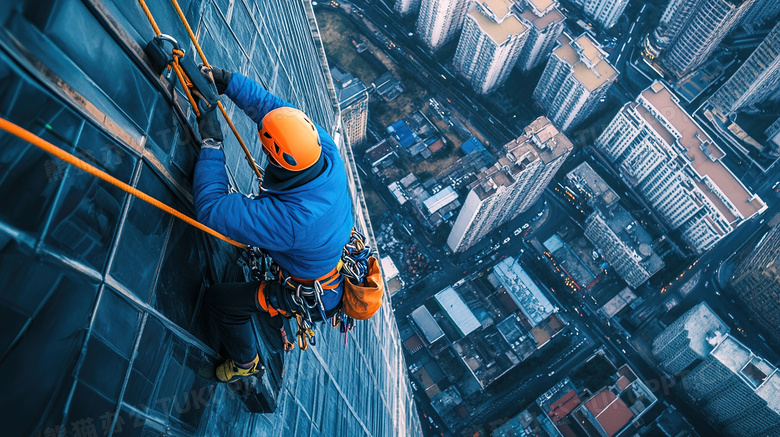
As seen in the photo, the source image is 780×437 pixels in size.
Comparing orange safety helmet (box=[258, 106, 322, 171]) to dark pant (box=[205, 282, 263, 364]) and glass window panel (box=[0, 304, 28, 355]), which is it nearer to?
dark pant (box=[205, 282, 263, 364])

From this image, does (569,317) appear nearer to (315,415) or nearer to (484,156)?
(484,156)

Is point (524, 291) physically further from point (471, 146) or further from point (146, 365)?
point (146, 365)

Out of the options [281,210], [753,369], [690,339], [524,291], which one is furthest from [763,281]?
[281,210]

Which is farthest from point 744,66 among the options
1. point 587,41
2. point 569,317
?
point 569,317

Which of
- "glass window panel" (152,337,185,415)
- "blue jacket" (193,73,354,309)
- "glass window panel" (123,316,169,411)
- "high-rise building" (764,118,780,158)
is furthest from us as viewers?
"high-rise building" (764,118,780,158)

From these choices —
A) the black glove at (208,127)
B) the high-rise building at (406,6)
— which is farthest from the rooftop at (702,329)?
the black glove at (208,127)

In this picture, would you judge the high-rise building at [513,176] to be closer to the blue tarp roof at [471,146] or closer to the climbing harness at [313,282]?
the blue tarp roof at [471,146]

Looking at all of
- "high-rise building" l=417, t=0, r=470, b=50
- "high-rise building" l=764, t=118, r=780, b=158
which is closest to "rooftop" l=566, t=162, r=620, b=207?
"high-rise building" l=764, t=118, r=780, b=158
